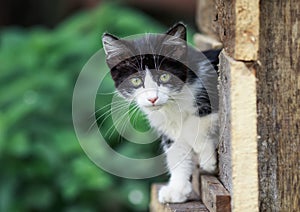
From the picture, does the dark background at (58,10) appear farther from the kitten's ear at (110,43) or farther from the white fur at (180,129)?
the kitten's ear at (110,43)

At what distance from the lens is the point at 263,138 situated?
1.86 metres

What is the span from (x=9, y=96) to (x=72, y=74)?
17.9 inches

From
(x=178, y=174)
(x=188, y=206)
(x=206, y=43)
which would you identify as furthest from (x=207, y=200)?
(x=206, y=43)

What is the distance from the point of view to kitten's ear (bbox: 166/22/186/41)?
200 cm

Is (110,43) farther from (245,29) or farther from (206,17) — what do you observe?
(206,17)

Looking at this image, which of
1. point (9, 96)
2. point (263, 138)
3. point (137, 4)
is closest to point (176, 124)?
point (263, 138)

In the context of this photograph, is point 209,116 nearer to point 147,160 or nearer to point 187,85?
point 187,85

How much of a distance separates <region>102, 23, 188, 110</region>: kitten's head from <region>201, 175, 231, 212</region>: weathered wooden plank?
0.26m

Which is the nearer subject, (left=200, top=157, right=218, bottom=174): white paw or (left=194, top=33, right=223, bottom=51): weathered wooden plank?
(left=200, top=157, right=218, bottom=174): white paw

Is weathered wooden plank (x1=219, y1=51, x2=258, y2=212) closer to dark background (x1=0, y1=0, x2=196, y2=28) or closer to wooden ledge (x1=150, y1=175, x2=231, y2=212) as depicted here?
wooden ledge (x1=150, y1=175, x2=231, y2=212)

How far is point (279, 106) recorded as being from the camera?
1.86 m

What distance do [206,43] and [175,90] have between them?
0.64m

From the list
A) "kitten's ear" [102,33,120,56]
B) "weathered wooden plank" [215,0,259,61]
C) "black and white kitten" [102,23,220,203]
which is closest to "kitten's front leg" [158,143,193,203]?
"black and white kitten" [102,23,220,203]

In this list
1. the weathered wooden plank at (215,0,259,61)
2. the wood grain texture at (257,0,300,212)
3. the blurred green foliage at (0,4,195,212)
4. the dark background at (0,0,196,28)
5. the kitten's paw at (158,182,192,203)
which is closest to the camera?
the weathered wooden plank at (215,0,259,61)
